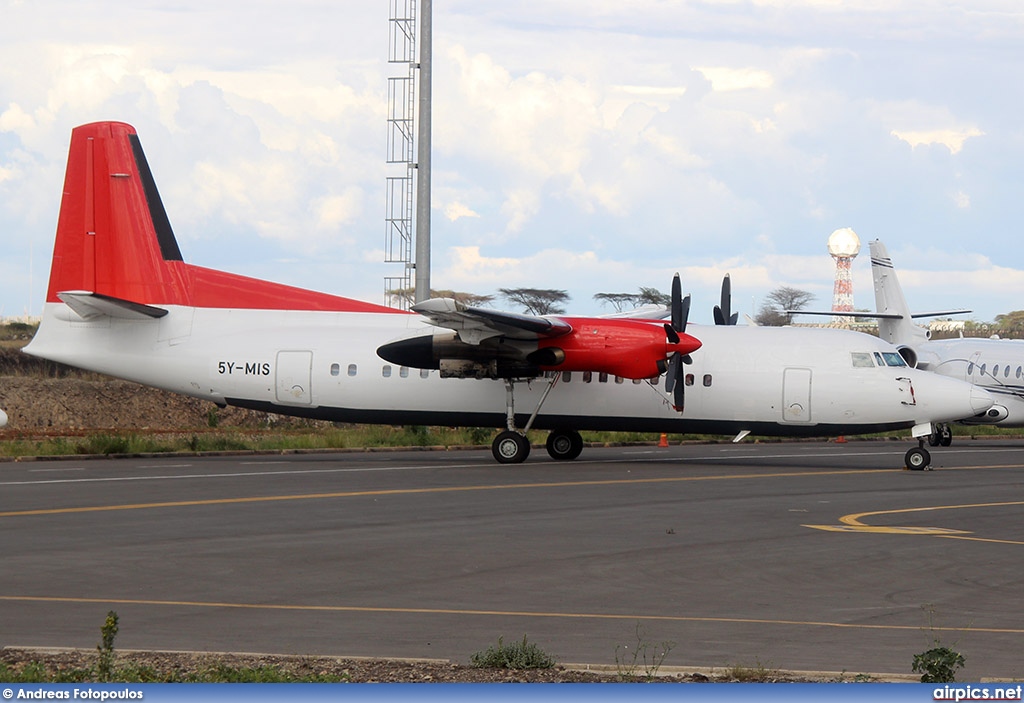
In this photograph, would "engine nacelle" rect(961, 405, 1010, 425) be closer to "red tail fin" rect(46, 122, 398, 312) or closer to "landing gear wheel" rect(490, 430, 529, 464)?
"landing gear wheel" rect(490, 430, 529, 464)

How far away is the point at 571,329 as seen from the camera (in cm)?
2697

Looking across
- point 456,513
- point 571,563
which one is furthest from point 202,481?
point 571,563

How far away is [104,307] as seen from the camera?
2816 centimetres

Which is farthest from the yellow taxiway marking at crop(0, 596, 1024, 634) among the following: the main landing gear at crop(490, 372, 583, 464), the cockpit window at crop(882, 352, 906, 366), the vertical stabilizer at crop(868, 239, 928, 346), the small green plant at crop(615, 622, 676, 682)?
the vertical stabilizer at crop(868, 239, 928, 346)

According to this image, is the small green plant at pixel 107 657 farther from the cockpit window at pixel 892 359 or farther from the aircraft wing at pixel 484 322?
the cockpit window at pixel 892 359

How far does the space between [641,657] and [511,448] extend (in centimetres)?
1961

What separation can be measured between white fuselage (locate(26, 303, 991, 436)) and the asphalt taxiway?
2.93 metres

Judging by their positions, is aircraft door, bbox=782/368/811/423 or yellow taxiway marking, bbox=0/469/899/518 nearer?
yellow taxiway marking, bbox=0/469/899/518

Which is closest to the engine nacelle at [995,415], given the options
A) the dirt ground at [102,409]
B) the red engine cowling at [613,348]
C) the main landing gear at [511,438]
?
the red engine cowling at [613,348]

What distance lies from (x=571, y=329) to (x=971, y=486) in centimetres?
877

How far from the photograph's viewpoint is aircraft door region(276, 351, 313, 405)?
28234 millimetres

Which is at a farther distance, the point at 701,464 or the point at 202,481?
the point at 701,464

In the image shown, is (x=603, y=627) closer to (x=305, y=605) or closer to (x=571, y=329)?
(x=305, y=605)

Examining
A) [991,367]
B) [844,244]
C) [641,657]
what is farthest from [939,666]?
[844,244]
